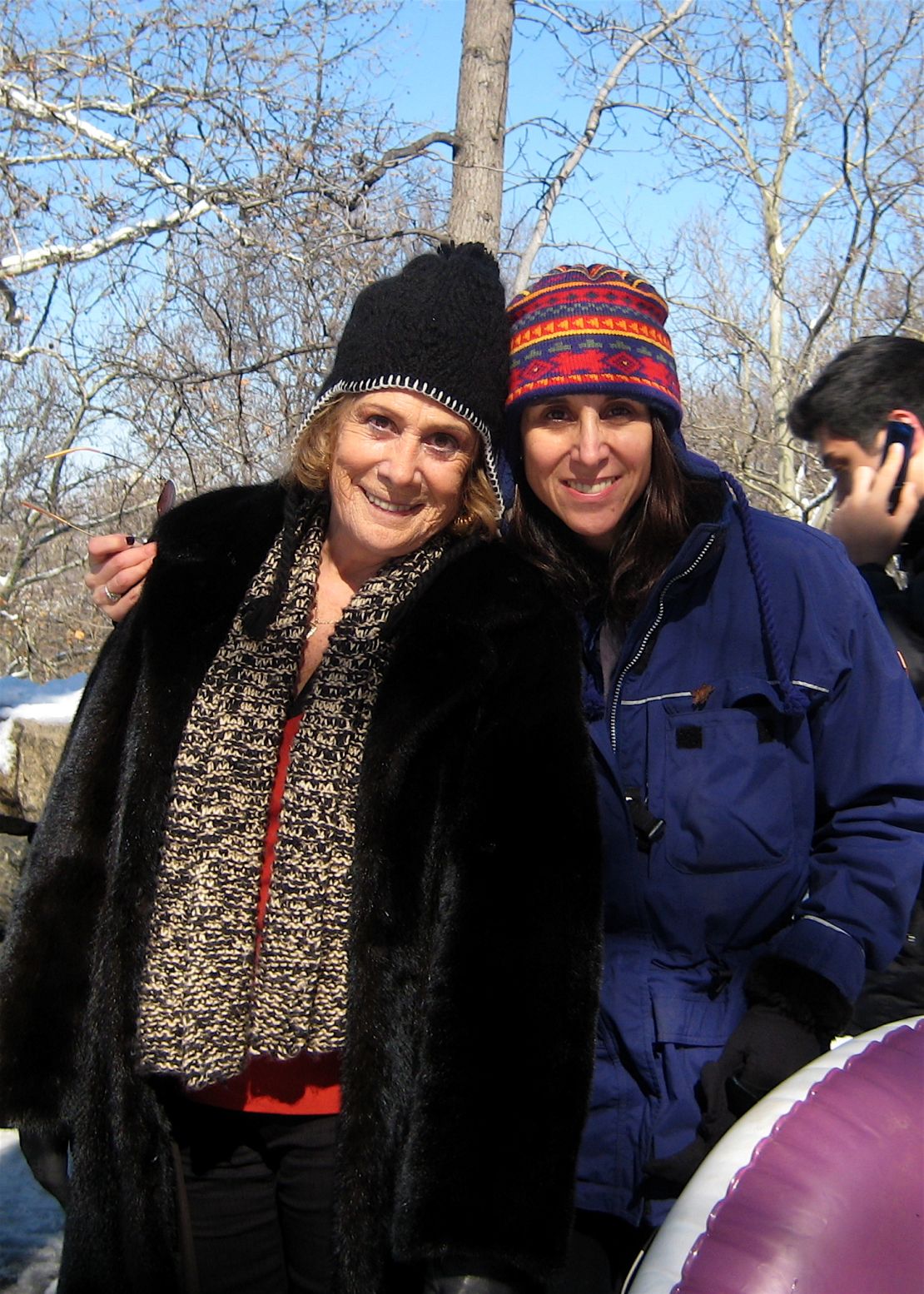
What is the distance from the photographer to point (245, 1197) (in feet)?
5.99

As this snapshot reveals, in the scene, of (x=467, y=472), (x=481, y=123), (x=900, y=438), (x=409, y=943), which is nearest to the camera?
(x=409, y=943)

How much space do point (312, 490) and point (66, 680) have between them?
4.49 m

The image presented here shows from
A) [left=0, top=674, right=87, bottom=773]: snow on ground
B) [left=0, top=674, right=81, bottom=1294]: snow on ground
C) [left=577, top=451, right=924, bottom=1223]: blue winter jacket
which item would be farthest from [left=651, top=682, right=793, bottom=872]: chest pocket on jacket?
[left=0, top=674, right=87, bottom=773]: snow on ground

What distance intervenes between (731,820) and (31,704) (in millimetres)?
4414

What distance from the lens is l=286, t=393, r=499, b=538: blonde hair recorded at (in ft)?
6.51

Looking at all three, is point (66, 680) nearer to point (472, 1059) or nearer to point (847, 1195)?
point (472, 1059)

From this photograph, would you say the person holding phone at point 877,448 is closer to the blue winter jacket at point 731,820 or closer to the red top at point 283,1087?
the blue winter jacket at point 731,820

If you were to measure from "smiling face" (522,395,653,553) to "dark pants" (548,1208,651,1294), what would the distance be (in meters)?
1.08

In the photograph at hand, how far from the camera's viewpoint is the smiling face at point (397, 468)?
188 centimetres

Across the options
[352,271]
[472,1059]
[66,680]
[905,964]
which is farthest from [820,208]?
[472,1059]

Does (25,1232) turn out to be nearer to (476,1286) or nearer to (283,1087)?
(283,1087)

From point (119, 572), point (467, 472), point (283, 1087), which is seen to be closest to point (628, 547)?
point (467, 472)

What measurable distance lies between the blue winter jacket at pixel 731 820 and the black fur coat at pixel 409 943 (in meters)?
0.08

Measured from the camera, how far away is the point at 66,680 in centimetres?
612
